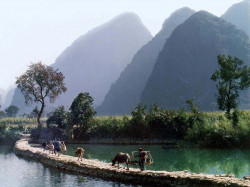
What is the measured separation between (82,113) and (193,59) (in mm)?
102856

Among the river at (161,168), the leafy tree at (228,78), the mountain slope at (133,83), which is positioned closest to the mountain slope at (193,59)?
the mountain slope at (133,83)

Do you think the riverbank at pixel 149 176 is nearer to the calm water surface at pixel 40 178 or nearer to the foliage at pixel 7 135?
the calm water surface at pixel 40 178

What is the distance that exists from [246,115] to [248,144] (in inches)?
233

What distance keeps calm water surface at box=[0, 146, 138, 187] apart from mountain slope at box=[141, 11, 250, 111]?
102910 millimetres

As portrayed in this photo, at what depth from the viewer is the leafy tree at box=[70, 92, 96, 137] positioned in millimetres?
54781

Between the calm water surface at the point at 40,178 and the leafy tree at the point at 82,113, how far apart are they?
23.7 m

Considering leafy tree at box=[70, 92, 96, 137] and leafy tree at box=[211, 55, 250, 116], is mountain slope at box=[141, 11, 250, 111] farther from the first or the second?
leafy tree at box=[211, 55, 250, 116]

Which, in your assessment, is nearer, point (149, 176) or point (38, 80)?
point (149, 176)

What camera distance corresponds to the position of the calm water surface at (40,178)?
21719mm

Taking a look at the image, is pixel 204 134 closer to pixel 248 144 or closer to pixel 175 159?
pixel 248 144

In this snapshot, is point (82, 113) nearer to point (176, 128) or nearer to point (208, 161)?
point (176, 128)

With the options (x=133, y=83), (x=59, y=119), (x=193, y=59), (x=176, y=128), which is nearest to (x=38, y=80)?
(x=59, y=119)

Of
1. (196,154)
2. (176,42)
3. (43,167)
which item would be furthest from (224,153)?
(176,42)

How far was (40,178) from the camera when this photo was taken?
24.2 m
